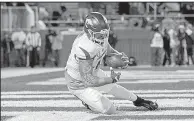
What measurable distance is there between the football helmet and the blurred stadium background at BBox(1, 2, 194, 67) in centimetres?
1465

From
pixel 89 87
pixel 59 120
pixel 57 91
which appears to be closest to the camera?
pixel 59 120

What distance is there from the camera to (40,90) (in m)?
11.2

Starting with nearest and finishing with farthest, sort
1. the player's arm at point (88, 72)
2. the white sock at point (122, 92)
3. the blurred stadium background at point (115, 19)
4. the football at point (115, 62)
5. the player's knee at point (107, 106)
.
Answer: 1. the player's arm at point (88, 72)
2. the football at point (115, 62)
3. the player's knee at point (107, 106)
4. the white sock at point (122, 92)
5. the blurred stadium background at point (115, 19)

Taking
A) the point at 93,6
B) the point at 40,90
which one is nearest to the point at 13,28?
the point at 93,6

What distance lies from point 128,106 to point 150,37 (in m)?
13.9

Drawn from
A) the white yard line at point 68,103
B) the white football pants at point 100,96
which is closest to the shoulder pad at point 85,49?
the white football pants at point 100,96

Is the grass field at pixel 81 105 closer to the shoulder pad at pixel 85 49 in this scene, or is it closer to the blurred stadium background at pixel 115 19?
the shoulder pad at pixel 85 49

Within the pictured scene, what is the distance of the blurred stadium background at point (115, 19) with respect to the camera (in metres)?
21.6

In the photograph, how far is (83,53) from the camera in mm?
6629

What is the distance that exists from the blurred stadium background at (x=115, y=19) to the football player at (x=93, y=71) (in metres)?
14.3

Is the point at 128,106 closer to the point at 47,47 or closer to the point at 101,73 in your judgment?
the point at 101,73

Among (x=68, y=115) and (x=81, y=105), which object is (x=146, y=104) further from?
(x=81, y=105)

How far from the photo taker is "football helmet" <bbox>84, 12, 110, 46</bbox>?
6625mm

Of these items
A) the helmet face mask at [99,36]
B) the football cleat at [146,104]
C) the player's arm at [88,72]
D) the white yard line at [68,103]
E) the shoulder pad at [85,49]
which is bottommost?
the white yard line at [68,103]
